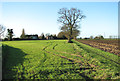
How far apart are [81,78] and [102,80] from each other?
1.20m

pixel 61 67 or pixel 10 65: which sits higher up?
pixel 61 67

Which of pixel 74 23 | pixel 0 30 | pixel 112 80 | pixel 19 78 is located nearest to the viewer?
pixel 112 80

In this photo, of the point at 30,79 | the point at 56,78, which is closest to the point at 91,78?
the point at 56,78

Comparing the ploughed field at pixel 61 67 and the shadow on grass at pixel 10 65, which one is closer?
the ploughed field at pixel 61 67

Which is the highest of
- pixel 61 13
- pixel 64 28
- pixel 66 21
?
pixel 61 13

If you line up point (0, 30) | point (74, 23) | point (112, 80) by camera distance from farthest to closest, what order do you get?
1. point (0, 30)
2. point (74, 23)
3. point (112, 80)

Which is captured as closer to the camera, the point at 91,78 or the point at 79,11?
the point at 91,78

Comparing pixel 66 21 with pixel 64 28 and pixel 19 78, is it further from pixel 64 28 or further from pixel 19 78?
pixel 19 78

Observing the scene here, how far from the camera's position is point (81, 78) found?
6.07 m

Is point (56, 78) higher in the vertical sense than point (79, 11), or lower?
lower

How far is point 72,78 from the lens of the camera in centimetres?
611

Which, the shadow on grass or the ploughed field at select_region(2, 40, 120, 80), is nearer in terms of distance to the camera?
the ploughed field at select_region(2, 40, 120, 80)

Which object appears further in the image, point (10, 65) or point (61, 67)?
point (10, 65)

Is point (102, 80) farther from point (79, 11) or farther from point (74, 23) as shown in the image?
point (79, 11)
